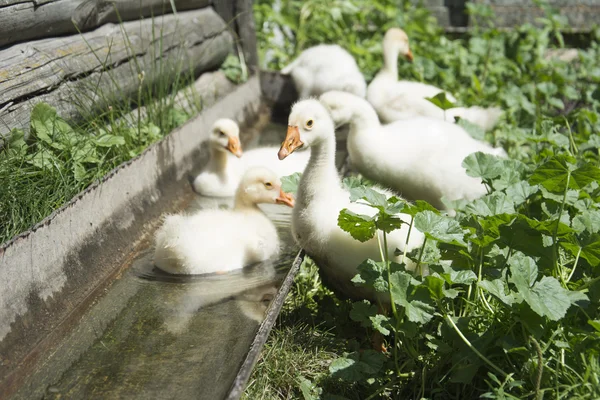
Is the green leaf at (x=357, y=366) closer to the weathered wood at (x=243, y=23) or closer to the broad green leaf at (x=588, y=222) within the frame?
the broad green leaf at (x=588, y=222)

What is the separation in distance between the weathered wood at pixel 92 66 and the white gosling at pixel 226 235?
0.90m

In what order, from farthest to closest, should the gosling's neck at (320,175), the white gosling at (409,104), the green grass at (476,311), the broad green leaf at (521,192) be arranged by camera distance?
1. the white gosling at (409,104)
2. the gosling's neck at (320,175)
3. the broad green leaf at (521,192)
4. the green grass at (476,311)

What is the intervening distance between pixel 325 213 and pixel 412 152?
99 cm

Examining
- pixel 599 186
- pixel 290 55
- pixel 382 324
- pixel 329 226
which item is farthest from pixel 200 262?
pixel 290 55

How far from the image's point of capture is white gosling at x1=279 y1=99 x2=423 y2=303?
2.96m

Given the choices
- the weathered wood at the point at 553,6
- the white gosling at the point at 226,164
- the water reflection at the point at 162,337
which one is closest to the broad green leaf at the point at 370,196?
the water reflection at the point at 162,337

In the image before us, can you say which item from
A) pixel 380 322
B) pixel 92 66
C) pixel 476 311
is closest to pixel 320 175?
pixel 380 322

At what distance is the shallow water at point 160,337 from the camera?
2500 millimetres

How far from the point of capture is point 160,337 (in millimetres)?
2832

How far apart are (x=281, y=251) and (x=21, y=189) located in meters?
1.24

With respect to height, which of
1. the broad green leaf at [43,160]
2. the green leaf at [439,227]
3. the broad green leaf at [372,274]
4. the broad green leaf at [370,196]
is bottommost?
the broad green leaf at [372,274]

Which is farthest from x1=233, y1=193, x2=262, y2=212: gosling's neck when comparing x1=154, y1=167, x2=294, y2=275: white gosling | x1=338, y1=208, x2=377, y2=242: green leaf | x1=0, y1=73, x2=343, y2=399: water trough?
x1=338, y1=208, x2=377, y2=242: green leaf

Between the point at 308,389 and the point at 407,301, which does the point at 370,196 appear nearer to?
the point at 407,301

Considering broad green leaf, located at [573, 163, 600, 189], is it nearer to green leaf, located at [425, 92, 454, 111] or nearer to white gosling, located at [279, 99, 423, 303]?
white gosling, located at [279, 99, 423, 303]
